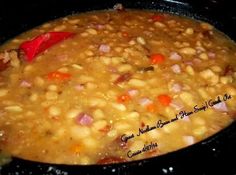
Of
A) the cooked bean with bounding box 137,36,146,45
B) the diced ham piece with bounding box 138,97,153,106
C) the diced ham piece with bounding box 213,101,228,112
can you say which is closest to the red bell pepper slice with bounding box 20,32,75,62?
the cooked bean with bounding box 137,36,146,45

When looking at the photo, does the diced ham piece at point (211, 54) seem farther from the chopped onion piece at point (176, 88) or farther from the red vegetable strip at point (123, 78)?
the red vegetable strip at point (123, 78)

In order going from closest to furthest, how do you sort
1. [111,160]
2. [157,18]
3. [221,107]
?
[111,160] → [221,107] → [157,18]

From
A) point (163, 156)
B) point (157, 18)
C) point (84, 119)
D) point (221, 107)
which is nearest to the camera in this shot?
point (163, 156)

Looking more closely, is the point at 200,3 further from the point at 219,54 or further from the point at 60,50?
the point at 60,50

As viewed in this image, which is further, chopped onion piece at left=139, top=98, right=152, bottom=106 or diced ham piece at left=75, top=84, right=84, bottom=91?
diced ham piece at left=75, top=84, right=84, bottom=91

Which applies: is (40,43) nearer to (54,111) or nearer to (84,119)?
(54,111)

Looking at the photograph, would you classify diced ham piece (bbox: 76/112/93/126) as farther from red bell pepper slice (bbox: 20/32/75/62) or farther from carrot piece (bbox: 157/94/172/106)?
red bell pepper slice (bbox: 20/32/75/62)

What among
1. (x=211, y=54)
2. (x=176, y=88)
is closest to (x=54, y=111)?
(x=176, y=88)

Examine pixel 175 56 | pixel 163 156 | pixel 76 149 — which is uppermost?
pixel 163 156
